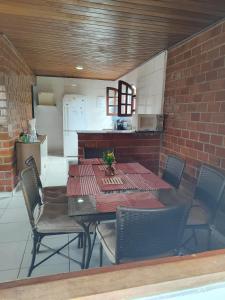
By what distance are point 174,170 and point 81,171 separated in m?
0.98

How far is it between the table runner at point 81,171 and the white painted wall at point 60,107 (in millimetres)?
4231

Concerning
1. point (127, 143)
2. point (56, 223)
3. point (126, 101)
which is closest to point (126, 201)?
point (56, 223)

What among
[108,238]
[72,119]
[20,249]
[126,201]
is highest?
[72,119]

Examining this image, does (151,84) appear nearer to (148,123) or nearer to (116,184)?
(148,123)

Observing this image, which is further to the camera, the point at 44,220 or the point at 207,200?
the point at 207,200

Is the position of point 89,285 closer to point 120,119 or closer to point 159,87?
point 159,87

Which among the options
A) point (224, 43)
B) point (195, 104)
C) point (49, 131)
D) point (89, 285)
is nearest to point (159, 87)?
point (195, 104)

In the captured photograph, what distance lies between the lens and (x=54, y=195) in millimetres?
2271

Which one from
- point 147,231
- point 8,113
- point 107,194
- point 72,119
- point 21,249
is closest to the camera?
point 147,231

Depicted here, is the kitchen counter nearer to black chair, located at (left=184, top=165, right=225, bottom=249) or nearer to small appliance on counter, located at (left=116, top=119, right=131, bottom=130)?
black chair, located at (left=184, top=165, right=225, bottom=249)

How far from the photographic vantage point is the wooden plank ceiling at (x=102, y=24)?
2084mm

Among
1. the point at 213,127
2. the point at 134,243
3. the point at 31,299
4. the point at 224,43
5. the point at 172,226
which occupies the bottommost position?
the point at 134,243

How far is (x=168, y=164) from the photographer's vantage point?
2514 millimetres

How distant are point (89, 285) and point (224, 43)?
2.48 m
